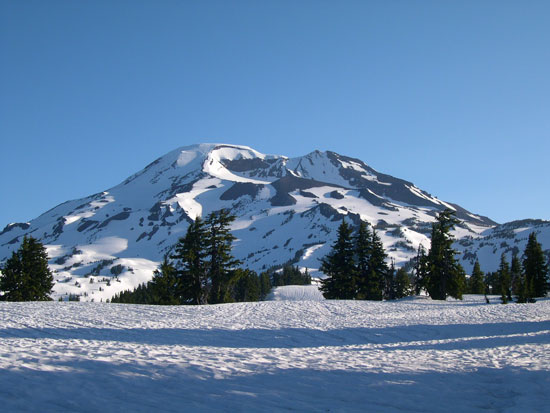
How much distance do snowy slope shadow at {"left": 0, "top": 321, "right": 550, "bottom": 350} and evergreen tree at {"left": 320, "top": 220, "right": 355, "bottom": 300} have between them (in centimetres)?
2633

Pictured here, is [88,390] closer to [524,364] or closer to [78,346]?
[78,346]

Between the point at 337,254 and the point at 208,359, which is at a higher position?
the point at 337,254

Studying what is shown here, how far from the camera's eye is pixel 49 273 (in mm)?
52562

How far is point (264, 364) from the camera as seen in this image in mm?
12961

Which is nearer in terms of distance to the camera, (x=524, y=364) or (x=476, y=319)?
(x=524, y=364)

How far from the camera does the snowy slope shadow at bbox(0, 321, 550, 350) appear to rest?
58.0ft

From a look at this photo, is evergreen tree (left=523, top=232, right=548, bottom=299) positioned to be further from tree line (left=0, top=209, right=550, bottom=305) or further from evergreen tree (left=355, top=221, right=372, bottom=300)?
evergreen tree (left=355, top=221, right=372, bottom=300)

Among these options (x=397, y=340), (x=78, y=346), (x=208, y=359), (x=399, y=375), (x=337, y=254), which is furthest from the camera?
(x=337, y=254)

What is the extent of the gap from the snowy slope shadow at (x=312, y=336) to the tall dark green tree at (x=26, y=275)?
107 ft

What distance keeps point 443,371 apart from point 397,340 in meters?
7.42

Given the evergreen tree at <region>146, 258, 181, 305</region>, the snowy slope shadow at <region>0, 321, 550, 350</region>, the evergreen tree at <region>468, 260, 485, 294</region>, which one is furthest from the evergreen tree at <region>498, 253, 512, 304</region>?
the evergreen tree at <region>146, 258, 181, 305</region>

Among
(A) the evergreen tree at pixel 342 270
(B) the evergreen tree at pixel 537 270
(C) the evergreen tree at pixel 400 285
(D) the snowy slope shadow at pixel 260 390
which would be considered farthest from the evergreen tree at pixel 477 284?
(D) the snowy slope shadow at pixel 260 390

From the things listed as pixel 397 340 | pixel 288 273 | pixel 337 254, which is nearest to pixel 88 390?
pixel 397 340

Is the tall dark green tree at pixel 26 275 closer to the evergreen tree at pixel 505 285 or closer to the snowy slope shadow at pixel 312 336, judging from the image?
the snowy slope shadow at pixel 312 336
